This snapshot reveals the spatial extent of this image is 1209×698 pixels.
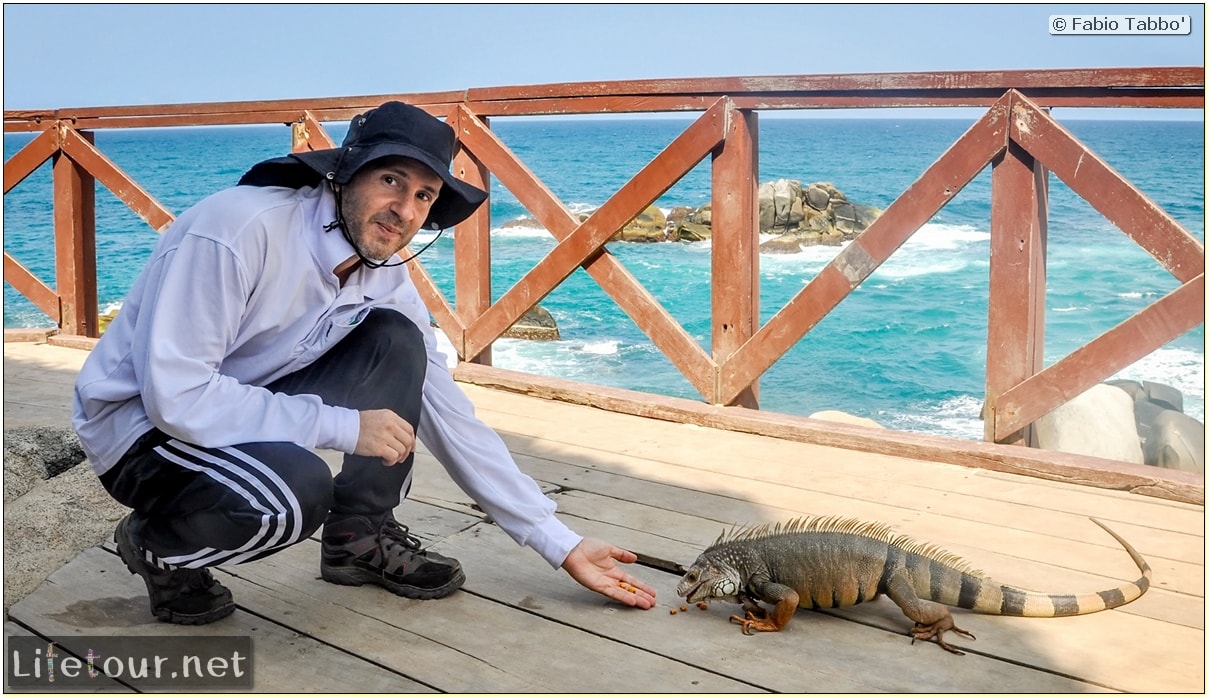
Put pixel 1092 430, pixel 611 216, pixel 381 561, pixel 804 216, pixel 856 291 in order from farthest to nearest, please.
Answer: pixel 804 216 → pixel 856 291 → pixel 1092 430 → pixel 611 216 → pixel 381 561

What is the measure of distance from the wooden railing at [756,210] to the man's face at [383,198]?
2.03 metres

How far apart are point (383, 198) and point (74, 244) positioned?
464 cm

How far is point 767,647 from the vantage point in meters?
2.58

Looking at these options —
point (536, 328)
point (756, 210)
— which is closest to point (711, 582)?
point (756, 210)

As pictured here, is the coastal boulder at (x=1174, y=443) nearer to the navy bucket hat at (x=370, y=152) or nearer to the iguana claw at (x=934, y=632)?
the iguana claw at (x=934, y=632)

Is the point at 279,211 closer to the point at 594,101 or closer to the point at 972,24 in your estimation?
the point at 594,101

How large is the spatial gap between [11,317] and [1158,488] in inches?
1076

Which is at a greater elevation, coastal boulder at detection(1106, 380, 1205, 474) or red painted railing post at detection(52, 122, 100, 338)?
coastal boulder at detection(1106, 380, 1205, 474)

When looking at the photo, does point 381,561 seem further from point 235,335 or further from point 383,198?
point 383,198

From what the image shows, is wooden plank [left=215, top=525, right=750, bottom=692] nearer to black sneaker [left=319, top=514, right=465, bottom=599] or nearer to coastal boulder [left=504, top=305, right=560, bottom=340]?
black sneaker [left=319, top=514, right=465, bottom=599]

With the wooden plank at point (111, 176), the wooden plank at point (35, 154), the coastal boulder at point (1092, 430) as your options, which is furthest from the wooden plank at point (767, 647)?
the coastal boulder at point (1092, 430)

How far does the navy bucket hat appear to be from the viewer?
2.48 metres

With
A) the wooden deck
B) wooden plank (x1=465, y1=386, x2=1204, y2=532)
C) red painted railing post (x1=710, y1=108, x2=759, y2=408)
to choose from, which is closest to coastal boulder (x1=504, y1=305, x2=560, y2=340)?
wooden plank (x1=465, y1=386, x2=1204, y2=532)

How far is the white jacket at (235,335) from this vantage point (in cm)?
229
